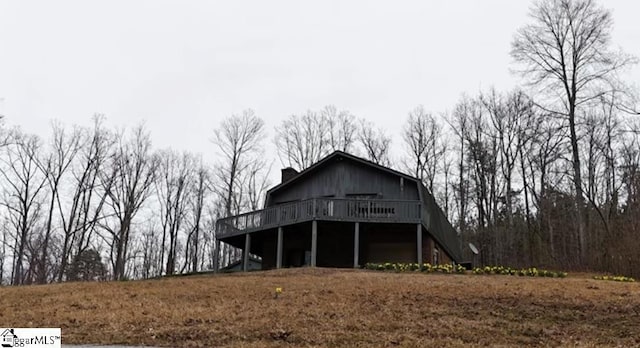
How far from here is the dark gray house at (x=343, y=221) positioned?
23.4 m

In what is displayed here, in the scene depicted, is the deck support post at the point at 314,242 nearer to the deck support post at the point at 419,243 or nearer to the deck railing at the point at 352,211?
the deck railing at the point at 352,211

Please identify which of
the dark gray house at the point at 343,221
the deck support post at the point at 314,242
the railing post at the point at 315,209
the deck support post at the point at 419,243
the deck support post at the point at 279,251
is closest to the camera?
the deck support post at the point at 314,242

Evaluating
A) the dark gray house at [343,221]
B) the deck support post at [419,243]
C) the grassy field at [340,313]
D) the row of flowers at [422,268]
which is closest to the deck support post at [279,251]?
the dark gray house at [343,221]

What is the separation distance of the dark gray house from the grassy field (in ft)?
20.7

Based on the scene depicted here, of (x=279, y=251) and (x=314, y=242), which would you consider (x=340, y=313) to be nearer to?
(x=314, y=242)

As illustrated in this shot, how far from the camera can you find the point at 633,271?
22156 mm

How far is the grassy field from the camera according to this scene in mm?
9625

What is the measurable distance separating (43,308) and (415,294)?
8463 millimetres

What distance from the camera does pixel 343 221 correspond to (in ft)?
76.6

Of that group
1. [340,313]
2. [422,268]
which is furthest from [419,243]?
[340,313]

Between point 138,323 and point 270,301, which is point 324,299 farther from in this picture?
point 138,323

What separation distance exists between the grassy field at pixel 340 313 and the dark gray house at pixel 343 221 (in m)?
6.30

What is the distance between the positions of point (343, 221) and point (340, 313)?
1186 centimetres

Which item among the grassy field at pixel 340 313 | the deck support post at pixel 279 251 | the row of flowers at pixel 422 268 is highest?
the deck support post at pixel 279 251
